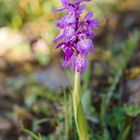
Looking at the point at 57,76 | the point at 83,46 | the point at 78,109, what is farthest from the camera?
the point at 57,76

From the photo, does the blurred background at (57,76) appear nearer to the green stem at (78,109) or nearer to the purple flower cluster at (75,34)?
the green stem at (78,109)

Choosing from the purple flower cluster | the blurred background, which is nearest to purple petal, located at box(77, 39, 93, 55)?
the purple flower cluster

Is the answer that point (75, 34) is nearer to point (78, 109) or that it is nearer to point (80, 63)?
point (80, 63)

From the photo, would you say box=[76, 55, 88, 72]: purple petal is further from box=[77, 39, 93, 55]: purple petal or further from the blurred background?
the blurred background

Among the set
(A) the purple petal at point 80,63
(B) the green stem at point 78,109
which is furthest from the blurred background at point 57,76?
(A) the purple petal at point 80,63

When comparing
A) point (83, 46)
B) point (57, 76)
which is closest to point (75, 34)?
point (83, 46)

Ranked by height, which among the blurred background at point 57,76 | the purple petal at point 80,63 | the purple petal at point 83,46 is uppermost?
the purple petal at point 83,46

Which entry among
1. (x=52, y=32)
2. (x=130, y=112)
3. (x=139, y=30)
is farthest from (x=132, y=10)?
(x=130, y=112)
